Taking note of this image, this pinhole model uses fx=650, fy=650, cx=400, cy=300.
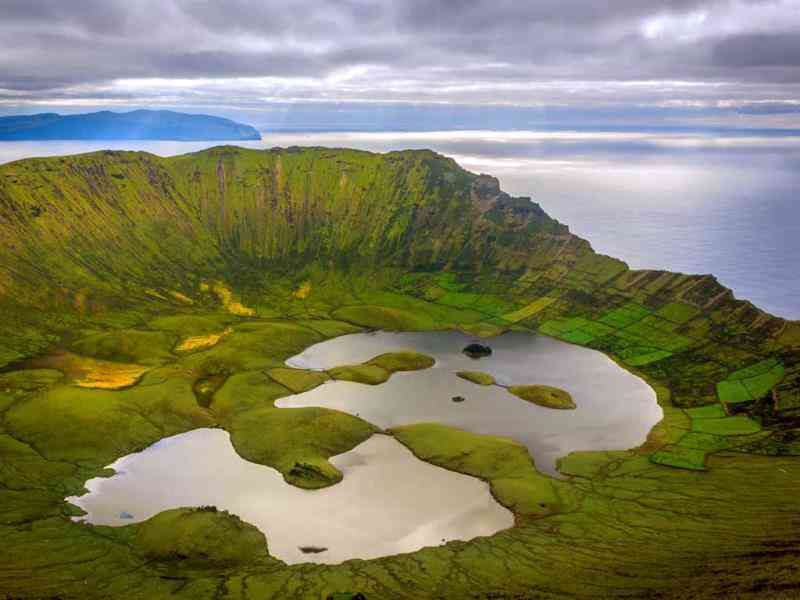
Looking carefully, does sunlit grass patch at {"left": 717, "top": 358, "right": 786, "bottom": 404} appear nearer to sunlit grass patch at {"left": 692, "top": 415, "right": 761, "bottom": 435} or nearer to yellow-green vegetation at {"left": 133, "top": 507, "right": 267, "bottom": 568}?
sunlit grass patch at {"left": 692, "top": 415, "right": 761, "bottom": 435}

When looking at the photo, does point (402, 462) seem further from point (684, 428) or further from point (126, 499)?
point (684, 428)

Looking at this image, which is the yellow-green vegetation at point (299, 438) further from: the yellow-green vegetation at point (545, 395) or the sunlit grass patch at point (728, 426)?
the sunlit grass patch at point (728, 426)

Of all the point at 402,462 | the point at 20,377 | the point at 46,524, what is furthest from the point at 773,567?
the point at 20,377

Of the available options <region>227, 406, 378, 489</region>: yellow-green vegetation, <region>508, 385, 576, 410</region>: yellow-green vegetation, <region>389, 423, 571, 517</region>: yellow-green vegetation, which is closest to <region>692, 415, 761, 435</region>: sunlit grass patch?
<region>508, 385, 576, 410</region>: yellow-green vegetation

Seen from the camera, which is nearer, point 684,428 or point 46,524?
point 46,524

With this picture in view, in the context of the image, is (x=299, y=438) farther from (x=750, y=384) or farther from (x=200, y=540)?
(x=750, y=384)

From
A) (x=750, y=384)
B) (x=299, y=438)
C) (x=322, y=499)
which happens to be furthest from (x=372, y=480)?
(x=750, y=384)

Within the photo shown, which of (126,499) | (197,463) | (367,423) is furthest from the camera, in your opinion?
(367,423)
